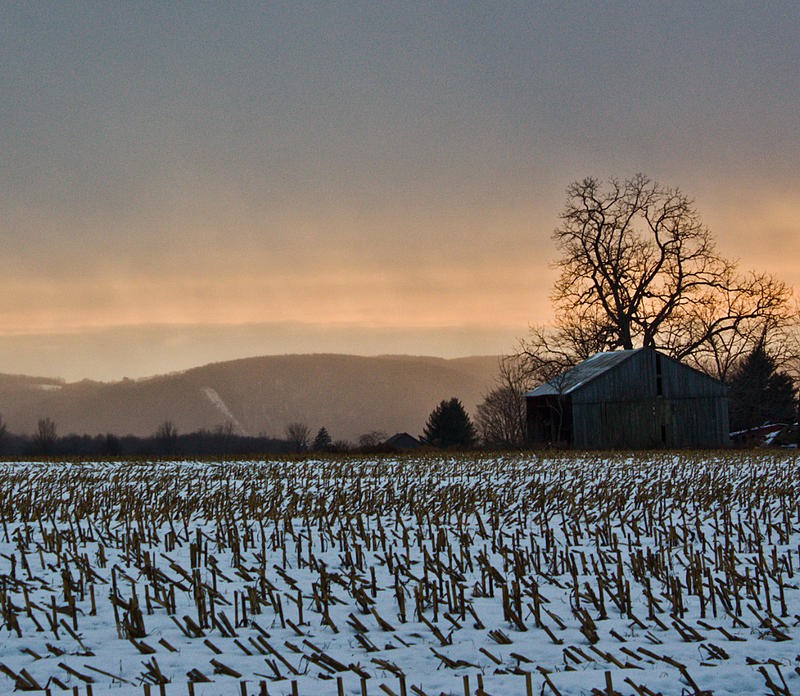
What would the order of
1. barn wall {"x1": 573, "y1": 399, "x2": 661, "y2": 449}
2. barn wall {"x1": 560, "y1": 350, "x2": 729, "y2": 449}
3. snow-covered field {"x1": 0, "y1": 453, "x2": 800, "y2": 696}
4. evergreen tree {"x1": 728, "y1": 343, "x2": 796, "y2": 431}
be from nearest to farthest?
1. snow-covered field {"x1": 0, "y1": 453, "x2": 800, "y2": 696}
2. barn wall {"x1": 573, "y1": 399, "x2": 661, "y2": 449}
3. barn wall {"x1": 560, "y1": 350, "x2": 729, "y2": 449}
4. evergreen tree {"x1": 728, "y1": 343, "x2": 796, "y2": 431}

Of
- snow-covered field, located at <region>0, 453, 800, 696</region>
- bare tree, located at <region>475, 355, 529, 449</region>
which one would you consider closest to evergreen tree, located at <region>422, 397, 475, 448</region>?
bare tree, located at <region>475, 355, 529, 449</region>

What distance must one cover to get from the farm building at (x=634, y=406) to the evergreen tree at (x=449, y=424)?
21.6 metres

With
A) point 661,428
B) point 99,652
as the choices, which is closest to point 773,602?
point 99,652

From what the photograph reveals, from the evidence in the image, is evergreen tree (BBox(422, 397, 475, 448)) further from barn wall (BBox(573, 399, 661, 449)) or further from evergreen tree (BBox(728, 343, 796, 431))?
barn wall (BBox(573, 399, 661, 449))

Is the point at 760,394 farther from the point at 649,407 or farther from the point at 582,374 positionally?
the point at 582,374

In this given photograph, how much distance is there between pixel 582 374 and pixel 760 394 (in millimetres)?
22453

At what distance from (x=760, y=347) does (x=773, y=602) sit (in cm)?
5709

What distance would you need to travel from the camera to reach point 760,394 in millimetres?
62969

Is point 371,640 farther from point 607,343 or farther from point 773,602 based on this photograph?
point 607,343

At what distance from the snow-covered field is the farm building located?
1155 inches

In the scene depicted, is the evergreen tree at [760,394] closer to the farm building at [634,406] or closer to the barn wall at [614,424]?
the farm building at [634,406]

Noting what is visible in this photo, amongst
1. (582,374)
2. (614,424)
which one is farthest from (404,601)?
(582,374)

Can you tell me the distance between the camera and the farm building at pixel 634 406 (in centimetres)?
4434

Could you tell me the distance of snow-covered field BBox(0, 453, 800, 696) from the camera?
6125 mm
